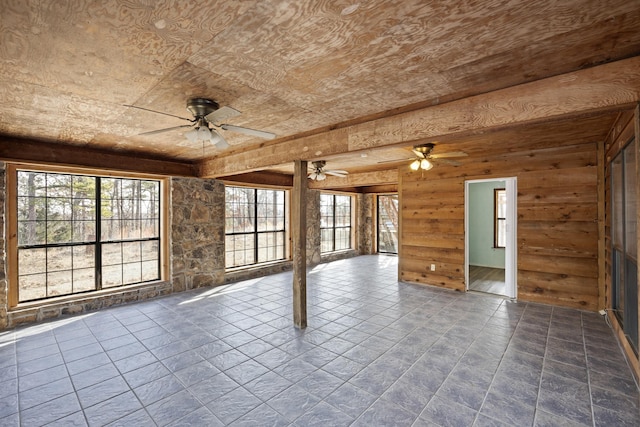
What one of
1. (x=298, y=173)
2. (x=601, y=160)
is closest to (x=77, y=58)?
(x=298, y=173)

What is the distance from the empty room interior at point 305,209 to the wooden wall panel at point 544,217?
0.03 meters

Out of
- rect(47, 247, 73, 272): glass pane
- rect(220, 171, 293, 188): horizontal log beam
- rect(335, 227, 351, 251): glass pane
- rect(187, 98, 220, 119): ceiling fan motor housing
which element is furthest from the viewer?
rect(335, 227, 351, 251): glass pane

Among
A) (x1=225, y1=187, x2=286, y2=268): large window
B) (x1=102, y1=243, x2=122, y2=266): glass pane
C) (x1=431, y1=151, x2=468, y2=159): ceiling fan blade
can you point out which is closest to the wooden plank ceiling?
(x1=431, y1=151, x2=468, y2=159): ceiling fan blade

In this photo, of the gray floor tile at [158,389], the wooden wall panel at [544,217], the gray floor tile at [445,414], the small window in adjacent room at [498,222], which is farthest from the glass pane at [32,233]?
the small window in adjacent room at [498,222]

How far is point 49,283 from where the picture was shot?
→ 435 centimetres

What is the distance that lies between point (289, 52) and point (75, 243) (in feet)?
15.8

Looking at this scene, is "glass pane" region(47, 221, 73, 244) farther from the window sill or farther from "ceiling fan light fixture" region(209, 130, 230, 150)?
"ceiling fan light fixture" region(209, 130, 230, 150)

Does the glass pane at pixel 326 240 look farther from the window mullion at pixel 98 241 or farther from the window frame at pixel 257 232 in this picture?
the window mullion at pixel 98 241

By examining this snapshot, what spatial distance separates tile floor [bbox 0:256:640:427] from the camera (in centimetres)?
215

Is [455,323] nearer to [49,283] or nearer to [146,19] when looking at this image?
[146,19]

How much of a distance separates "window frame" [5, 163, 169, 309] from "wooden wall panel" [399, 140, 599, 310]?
531 centimetres

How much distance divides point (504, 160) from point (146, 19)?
533 centimetres

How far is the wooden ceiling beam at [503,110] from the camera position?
1871 mm

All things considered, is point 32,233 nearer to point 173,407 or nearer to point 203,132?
point 203,132
